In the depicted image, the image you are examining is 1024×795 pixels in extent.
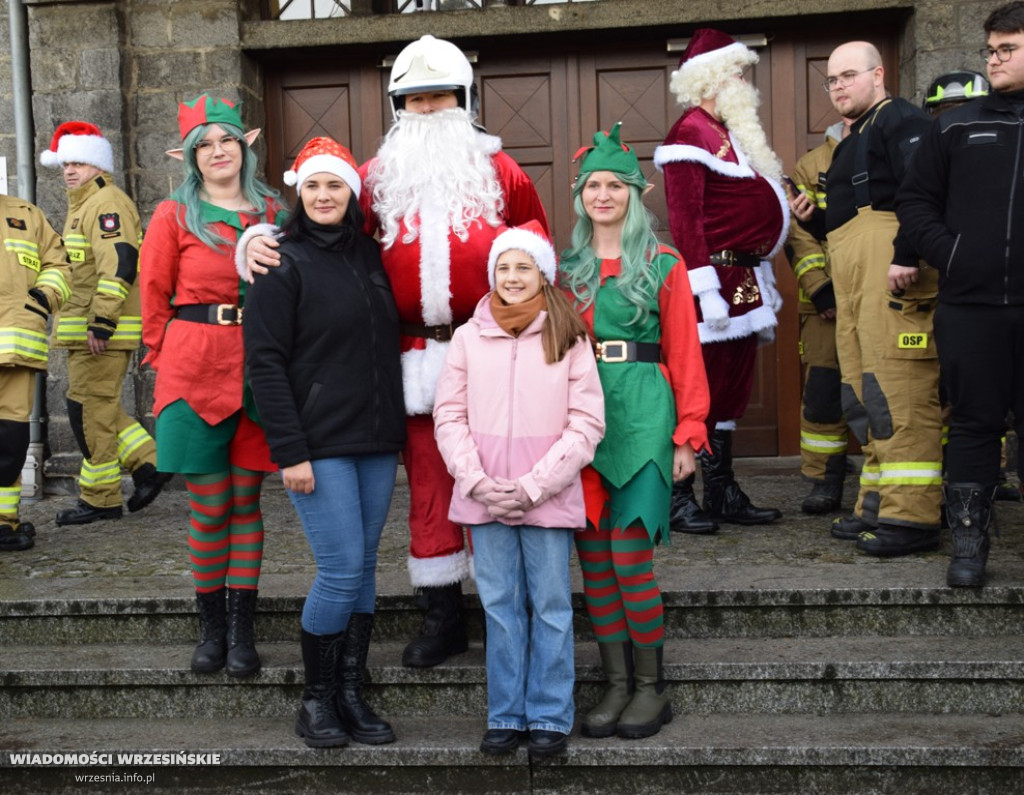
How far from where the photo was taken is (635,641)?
3678mm

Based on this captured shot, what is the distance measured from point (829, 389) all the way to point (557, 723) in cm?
295

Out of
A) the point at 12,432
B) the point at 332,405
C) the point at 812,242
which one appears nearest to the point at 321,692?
the point at 332,405

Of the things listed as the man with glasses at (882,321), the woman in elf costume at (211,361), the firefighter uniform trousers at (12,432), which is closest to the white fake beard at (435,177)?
the woman in elf costume at (211,361)

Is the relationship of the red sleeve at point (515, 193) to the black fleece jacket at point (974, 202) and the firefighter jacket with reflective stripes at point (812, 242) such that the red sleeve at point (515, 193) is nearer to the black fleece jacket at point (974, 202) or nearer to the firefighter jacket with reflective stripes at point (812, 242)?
the black fleece jacket at point (974, 202)

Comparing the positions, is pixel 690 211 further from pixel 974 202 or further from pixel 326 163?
pixel 326 163

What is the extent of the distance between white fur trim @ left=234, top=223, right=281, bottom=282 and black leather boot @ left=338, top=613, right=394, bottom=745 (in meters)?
1.12

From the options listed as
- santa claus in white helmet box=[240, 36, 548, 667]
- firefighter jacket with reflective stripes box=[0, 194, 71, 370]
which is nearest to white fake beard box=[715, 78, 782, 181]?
santa claus in white helmet box=[240, 36, 548, 667]

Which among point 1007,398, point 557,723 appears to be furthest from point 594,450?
point 1007,398

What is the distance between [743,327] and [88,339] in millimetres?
3437

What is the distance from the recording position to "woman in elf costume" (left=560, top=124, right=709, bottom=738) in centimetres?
362

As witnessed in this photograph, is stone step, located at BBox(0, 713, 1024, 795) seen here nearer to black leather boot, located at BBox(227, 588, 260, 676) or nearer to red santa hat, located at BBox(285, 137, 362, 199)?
black leather boot, located at BBox(227, 588, 260, 676)

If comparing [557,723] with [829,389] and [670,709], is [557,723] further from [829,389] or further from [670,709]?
[829,389]

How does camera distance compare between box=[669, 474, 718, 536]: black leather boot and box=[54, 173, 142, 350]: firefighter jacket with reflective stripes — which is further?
box=[54, 173, 142, 350]: firefighter jacket with reflective stripes

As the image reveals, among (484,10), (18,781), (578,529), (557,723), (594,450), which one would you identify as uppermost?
(484,10)
